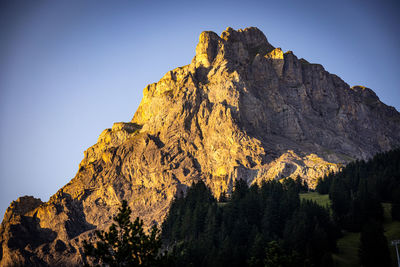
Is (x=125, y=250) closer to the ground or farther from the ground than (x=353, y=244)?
farther from the ground

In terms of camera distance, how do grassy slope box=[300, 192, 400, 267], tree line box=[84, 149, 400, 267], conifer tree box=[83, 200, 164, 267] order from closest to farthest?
conifer tree box=[83, 200, 164, 267] < tree line box=[84, 149, 400, 267] < grassy slope box=[300, 192, 400, 267]

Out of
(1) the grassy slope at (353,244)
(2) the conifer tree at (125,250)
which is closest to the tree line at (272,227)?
(2) the conifer tree at (125,250)

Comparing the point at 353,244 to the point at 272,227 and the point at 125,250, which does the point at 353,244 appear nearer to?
the point at 272,227

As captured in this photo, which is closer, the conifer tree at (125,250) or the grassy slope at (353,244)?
the conifer tree at (125,250)

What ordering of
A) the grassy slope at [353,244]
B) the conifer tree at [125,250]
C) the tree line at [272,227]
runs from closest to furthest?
the conifer tree at [125,250] → the tree line at [272,227] → the grassy slope at [353,244]

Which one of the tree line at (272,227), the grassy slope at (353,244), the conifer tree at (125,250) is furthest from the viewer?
the grassy slope at (353,244)

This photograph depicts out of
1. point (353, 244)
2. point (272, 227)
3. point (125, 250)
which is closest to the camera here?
point (125, 250)

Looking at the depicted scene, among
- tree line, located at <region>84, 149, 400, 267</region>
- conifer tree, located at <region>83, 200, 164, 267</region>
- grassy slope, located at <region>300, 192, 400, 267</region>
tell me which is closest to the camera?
conifer tree, located at <region>83, 200, 164, 267</region>

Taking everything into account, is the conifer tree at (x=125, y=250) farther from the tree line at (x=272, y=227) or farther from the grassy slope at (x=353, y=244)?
the grassy slope at (x=353, y=244)

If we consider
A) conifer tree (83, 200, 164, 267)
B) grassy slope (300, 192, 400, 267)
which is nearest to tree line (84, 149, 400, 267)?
conifer tree (83, 200, 164, 267)

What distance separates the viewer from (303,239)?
84.8 m

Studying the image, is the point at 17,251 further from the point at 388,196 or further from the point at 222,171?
the point at 388,196

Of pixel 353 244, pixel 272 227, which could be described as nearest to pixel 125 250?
pixel 353 244

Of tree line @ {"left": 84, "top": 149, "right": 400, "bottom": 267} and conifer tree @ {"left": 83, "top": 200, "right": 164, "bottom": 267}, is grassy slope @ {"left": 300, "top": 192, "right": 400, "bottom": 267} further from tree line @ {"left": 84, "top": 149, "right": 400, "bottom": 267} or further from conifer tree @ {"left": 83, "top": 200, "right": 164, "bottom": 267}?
conifer tree @ {"left": 83, "top": 200, "right": 164, "bottom": 267}
